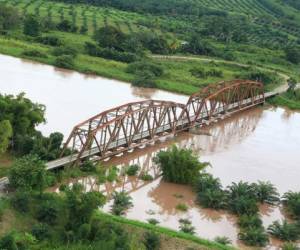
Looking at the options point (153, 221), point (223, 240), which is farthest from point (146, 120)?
point (223, 240)

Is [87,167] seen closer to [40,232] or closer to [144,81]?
[40,232]

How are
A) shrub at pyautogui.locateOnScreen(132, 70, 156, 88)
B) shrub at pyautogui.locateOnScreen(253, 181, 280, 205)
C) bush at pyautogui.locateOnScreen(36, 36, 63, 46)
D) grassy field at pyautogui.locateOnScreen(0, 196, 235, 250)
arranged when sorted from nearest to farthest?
grassy field at pyautogui.locateOnScreen(0, 196, 235, 250) → shrub at pyautogui.locateOnScreen(253, 181, 280, 205) → shrub at pyautogui.locateOnScreen(132, 70, 156, 88) → bush at pyautogui.locateOnScreen(36, 36, 63, 46)

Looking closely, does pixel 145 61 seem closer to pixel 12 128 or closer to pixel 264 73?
pixel 264 73

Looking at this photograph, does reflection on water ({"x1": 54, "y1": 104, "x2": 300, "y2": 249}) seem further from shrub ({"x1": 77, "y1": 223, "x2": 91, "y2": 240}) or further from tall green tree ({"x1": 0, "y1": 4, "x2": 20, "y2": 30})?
tall green tree ({"x1": 0, "y1": 4, "x2": 20, "y2": 30})

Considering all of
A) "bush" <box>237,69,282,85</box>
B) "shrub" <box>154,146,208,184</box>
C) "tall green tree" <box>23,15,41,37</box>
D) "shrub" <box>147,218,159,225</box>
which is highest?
"tall green tree" <box>23,15,41,37</box>

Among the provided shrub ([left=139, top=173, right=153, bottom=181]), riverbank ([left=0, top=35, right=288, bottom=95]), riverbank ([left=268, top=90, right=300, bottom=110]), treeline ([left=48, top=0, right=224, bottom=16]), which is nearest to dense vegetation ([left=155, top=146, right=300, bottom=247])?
shrub ([left=139, top=173, right=153, bottom=181])

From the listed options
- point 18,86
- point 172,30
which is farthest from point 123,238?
point 172,30

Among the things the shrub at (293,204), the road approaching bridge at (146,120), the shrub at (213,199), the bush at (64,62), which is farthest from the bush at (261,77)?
the shrub at (213,199)

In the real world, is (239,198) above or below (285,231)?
above
